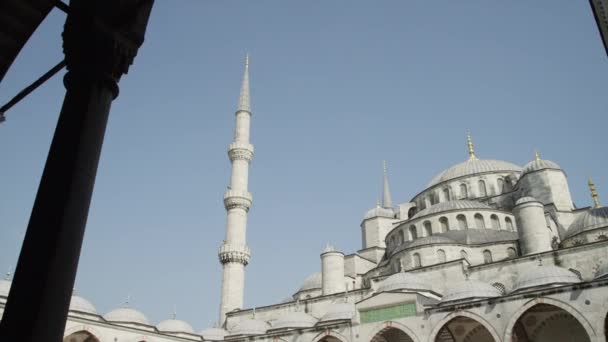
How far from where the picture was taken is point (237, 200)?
26969 mm

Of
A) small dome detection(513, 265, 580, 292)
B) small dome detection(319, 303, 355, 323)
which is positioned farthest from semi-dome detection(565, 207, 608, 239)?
small dome detection(319, 303, 355, 323)

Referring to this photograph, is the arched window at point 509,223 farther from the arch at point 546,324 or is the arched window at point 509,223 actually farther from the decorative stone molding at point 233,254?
the decorative stone molding at point 233,254

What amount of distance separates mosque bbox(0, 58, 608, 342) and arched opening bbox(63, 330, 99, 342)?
59 millimetres

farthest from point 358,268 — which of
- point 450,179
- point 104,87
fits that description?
point 104,87

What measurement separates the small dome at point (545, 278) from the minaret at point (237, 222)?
45.0 ft

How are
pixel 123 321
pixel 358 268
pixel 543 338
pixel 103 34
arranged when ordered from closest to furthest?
pixel 103 34 < pixel 543 338 < pixel 123 321 < pixel 358 268

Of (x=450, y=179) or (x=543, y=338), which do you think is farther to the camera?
(x=450, y=179)

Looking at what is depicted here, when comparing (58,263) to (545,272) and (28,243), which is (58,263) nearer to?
(28,243)

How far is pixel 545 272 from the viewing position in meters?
16.2

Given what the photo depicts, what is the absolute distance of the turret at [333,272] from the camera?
24.6 metres

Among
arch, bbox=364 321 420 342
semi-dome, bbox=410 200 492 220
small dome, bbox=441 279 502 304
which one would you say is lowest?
arch, bbox=364 321 420 342

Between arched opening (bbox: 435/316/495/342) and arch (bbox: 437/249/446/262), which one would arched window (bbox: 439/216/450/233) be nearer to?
arch (bbox: 437/249/446/262)

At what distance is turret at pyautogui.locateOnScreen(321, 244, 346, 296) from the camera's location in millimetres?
24567

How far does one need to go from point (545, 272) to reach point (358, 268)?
12.5 meters
